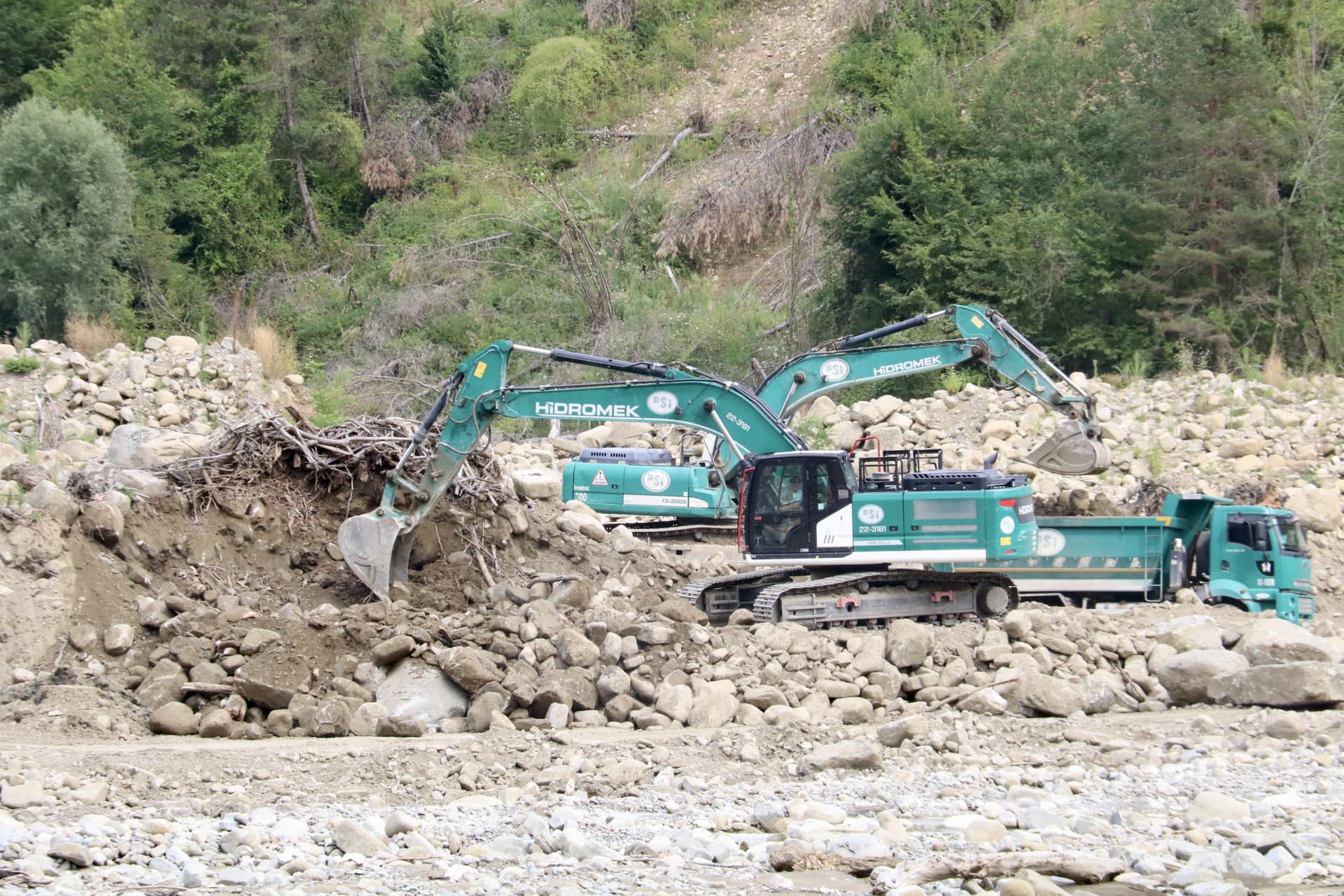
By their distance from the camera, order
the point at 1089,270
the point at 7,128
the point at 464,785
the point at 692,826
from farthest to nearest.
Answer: the point at 7,128
the point at 1089,270
the point at 464,785
the point at 692,826

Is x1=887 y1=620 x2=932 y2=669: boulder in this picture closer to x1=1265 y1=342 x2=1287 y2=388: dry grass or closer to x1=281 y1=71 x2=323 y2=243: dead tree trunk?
x1=1265 y1=342 x2=1287 y2=388: dry grass

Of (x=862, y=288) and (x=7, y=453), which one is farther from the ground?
(x=862, y=288)

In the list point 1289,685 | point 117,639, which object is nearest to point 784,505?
point 1289,685

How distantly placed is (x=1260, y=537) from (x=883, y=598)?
441cm

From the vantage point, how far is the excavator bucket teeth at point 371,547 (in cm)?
1298

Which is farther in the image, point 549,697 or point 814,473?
point 814,473

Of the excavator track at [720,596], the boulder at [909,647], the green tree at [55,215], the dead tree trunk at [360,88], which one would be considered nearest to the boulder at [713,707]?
the boulder at [909,647]

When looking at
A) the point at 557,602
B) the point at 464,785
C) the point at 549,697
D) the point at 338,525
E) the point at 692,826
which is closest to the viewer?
the point at 692,826

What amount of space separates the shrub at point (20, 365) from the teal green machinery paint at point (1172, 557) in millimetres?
14432

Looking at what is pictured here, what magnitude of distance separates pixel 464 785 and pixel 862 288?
68.9 ft

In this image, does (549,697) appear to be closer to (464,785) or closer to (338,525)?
(464,785)

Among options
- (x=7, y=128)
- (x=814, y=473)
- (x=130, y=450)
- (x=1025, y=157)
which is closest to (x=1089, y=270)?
(x=1025, y=157)

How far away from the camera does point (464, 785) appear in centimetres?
887

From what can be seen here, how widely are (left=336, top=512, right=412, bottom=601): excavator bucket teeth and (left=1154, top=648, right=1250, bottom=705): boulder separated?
705 cm
